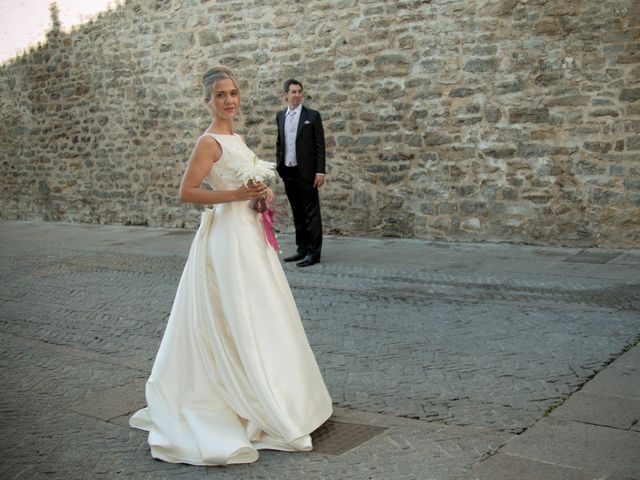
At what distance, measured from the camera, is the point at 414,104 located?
992 cm

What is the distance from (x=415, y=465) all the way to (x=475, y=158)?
669 centimetres

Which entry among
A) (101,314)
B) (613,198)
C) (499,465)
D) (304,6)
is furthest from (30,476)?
(304,6)

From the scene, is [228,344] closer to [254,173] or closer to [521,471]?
[254,173]

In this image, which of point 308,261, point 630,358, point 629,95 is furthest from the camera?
point 308,261

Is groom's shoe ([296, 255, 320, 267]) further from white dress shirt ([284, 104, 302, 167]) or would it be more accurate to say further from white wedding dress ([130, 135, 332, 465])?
white wedding dress ([130, 135, 332, 465])

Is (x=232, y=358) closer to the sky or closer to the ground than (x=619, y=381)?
closer to the sky

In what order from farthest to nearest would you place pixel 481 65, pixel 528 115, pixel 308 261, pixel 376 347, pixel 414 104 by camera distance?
pixel 414 104 → pixel 481 65 → pixel 528 115 → pixel 308 261 → pixel 376 347

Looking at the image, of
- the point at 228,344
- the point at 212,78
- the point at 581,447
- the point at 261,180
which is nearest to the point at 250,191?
the point at 261,180

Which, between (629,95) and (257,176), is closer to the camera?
(257,176)

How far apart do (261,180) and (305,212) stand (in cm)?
508

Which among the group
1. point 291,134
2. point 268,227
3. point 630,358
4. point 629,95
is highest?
point 629,95

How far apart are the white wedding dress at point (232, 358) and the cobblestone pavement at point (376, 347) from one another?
0.42ft

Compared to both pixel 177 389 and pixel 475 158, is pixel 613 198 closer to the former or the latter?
pixel 475 158

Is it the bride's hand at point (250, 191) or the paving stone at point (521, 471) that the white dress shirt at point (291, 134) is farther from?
the paving stone at point (521, 471)
